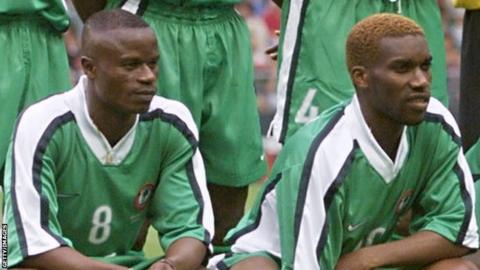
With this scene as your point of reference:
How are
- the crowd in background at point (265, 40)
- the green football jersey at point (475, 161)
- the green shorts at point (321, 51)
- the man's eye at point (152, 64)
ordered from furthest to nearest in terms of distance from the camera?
the crowd in background at point (265, 40) < the green shorts at point (321, 51) < the green football jersey at point (475, 161) < the man's eye at point (152, 64)

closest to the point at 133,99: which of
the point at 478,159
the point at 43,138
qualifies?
the point at 43,138

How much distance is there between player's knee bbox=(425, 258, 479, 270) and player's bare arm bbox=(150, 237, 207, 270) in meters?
0.80

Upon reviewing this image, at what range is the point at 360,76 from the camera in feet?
21.3

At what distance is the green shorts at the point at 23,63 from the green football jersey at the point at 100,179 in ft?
2.58

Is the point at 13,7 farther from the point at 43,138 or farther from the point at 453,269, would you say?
the point at 453,269

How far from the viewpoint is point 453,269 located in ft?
21.3

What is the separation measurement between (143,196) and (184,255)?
0.34m

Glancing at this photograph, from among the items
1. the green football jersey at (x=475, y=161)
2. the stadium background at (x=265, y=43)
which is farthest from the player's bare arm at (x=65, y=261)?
the stadium background at (x=265, y=43)

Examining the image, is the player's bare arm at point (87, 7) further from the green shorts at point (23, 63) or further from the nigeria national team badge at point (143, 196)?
the nigeria national team badge at point (143, 196)

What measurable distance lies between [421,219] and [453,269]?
11.0 inches

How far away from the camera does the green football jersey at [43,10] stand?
7.40 metres

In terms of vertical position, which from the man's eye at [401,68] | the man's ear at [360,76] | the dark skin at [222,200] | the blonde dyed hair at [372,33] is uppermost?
the blonde dyed hair at [372,33]

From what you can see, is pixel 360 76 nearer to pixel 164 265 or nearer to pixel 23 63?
pixel 164 265

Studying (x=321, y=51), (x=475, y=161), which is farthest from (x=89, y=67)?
(x=475, y=161)
